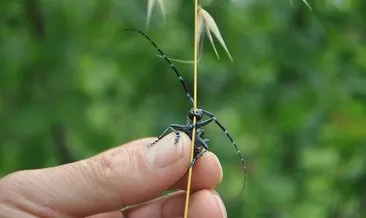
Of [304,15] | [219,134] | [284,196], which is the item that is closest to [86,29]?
[219,134]

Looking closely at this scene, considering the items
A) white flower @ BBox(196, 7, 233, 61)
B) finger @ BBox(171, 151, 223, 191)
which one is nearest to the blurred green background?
finger @ BBox(171, 151, 223, 191)

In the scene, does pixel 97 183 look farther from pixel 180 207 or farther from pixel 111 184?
pixel 180 207

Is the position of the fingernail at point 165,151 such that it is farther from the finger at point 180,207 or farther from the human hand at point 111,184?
the finger at point 180,207

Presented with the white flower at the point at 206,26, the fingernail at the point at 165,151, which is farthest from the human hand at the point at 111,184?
the white flower at the point at 206,26

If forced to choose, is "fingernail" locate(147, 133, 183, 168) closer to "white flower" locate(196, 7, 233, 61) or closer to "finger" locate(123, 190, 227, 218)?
"finger" locate(123, 190, 227, 218)

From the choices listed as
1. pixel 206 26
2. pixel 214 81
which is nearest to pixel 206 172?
pixel 206 26

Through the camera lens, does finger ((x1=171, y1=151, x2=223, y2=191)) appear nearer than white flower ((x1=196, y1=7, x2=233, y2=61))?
No

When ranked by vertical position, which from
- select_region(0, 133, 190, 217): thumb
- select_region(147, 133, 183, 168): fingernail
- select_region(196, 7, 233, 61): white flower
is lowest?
select_region(0, 133, 190, 217): thumb
